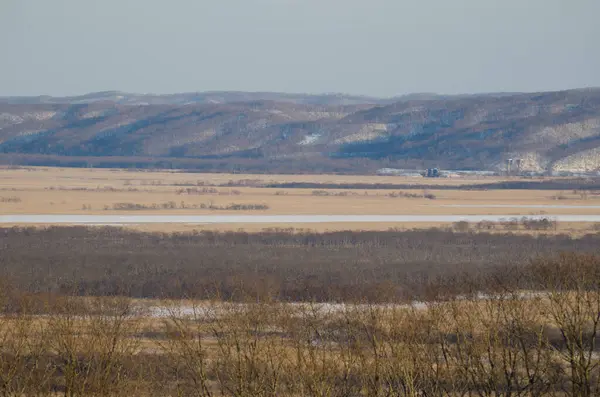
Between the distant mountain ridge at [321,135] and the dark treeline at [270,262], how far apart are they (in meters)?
74.5

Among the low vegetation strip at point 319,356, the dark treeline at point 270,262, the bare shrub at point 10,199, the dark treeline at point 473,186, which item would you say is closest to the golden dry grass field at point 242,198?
the bare shrub at point 10,199

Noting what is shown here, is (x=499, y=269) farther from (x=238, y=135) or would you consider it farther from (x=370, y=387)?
(x=238, y=135)

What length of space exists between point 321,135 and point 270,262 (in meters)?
126

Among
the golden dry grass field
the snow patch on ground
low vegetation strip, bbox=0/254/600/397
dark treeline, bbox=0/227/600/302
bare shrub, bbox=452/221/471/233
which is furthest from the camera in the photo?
the snow patch on ground

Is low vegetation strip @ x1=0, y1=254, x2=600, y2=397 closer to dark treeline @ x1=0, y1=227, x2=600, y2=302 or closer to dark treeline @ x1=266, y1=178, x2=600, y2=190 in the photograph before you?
dark treeline @ x1=0, y1=227, x2=600, y2=302

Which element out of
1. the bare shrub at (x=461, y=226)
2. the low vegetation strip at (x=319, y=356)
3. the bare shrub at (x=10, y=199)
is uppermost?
the low vegetation strip at (x=319, y=356)

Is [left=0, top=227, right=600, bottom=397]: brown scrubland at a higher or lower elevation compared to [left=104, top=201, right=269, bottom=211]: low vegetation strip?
higher

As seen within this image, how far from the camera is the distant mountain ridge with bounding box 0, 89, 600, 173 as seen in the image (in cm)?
13562

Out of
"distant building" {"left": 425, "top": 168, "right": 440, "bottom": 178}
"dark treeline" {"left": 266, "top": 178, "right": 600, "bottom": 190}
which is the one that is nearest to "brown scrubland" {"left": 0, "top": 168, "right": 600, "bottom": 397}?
"dark treeline" {"left": 266, "top": 178, "right": 600, "bottom": 190}

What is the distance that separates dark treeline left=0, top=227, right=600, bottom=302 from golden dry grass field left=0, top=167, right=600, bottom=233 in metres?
5.09

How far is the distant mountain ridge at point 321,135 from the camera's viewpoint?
135625mm

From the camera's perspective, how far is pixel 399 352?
18.1 m

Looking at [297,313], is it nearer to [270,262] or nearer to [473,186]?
[270,262]

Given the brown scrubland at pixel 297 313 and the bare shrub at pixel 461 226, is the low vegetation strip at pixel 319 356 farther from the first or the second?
the bare shrub at pixel 461 226
